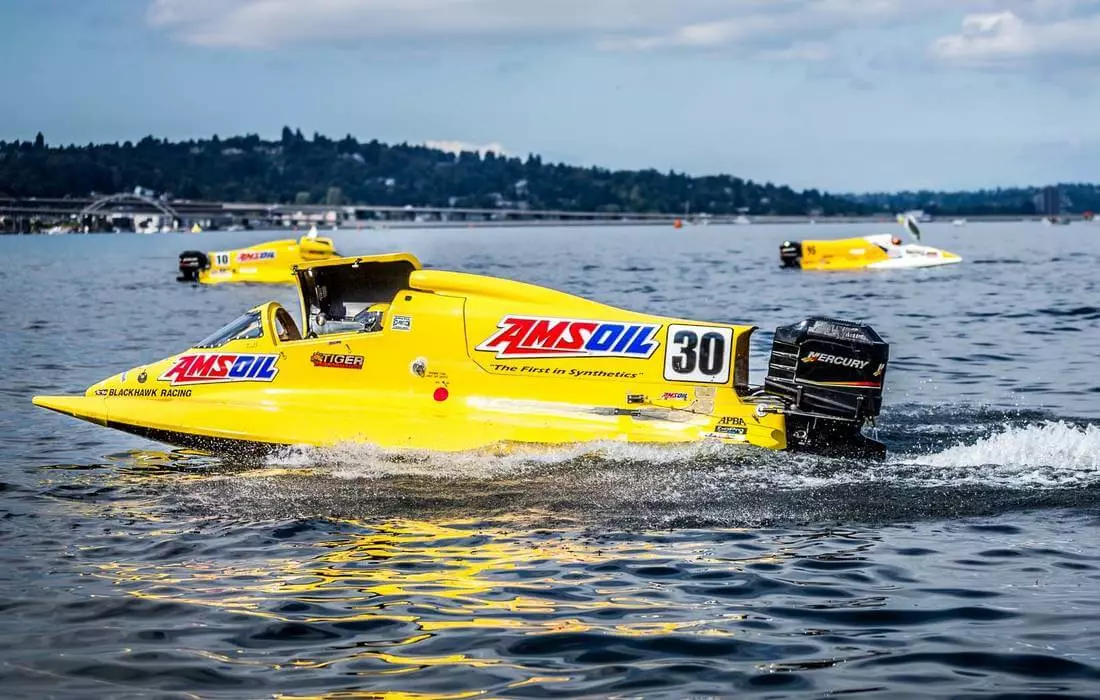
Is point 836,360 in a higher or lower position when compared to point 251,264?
higher

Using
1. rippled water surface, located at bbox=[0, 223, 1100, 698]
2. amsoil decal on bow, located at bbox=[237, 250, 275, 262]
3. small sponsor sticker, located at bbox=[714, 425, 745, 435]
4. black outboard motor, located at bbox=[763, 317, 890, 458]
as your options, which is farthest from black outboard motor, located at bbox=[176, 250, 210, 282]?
black outboard motor, located at bbox=[763, 317, 890, 458]

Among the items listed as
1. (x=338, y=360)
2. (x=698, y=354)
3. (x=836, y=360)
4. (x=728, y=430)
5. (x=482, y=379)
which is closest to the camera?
(x=836, y=360)

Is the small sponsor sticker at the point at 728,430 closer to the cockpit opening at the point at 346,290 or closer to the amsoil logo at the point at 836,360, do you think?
the amsoil logo at the point at 836,360

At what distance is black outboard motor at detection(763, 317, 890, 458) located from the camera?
12484 mm

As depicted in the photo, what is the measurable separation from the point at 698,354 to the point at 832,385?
1325 millimetres

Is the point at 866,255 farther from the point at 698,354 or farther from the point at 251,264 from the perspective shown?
the point at 698,354

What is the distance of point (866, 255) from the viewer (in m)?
53.1

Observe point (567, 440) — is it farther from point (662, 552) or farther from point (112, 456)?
point (112, 456)

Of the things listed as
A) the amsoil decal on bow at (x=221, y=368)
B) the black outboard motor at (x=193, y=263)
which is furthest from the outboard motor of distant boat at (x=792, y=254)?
the amsoil decal on bow at (x=221, y=368)

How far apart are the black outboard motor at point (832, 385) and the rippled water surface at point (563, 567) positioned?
28 cm

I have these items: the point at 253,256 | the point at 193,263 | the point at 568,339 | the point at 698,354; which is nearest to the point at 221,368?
the point at 568,339

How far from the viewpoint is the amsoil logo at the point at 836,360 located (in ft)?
41.0

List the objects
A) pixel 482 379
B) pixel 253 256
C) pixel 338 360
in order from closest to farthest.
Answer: pixel 482 379
pixel 338 360
pixel 253 256

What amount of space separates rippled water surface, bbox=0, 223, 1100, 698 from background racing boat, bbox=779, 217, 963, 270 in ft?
119
